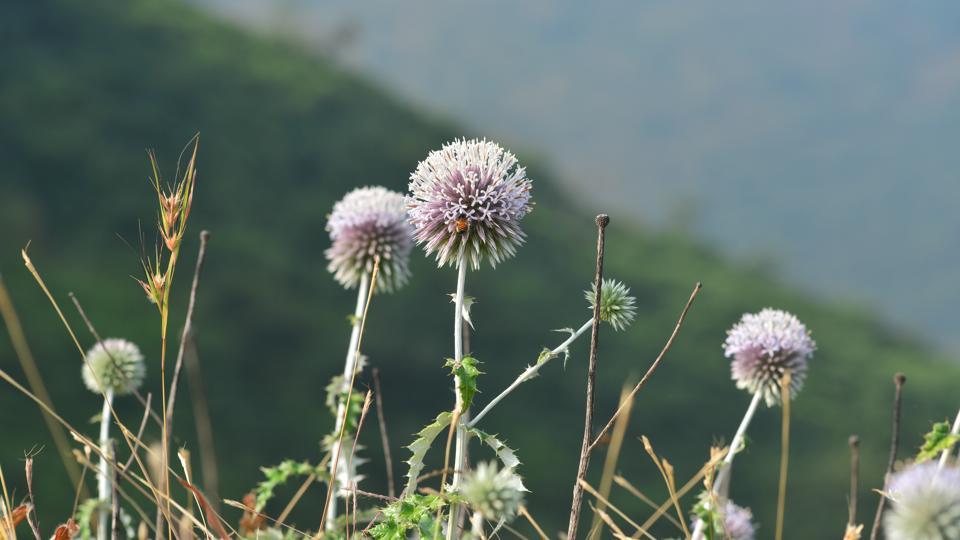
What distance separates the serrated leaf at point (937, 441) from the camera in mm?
2307

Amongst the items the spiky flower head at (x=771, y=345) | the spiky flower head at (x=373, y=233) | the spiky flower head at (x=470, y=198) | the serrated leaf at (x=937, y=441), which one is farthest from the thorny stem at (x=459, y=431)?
the spiky flower head at (x=373, y=233)

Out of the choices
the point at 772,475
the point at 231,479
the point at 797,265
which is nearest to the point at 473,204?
the point at 231,479

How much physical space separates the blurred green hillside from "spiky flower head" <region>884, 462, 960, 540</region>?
32.1 metres

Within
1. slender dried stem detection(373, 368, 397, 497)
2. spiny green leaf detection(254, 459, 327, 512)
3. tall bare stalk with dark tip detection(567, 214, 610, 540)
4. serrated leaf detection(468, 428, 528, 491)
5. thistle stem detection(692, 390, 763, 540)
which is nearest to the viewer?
tall bare stalk with dark tip detection(567, 214, 610, 540)

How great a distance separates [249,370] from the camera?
41500 mm

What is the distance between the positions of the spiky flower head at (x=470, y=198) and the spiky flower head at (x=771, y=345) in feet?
3.20

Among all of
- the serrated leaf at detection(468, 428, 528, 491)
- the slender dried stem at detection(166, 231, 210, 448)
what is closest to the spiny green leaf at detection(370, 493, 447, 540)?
the serrated leaf at detection(468, 428, 528, 491)

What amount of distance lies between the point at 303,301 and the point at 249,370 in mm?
4691

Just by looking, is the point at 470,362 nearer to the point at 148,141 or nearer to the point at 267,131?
the point at 148,141

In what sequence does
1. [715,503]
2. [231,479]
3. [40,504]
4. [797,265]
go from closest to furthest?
[715,503] < [40,504] < [231,479] < [797,265]

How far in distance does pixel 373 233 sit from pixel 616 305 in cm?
154

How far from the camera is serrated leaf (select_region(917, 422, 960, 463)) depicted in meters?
2.31

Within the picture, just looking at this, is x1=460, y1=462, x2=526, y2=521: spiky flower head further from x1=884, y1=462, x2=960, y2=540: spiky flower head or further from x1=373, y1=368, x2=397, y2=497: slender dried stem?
x1=884, y1=462, x2=960, y2=540: spiky flower head

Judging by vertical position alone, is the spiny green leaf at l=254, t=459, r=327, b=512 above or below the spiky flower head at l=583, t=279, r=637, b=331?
below
